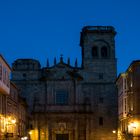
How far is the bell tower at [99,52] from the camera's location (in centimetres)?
8019

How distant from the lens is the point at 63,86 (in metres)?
80.3

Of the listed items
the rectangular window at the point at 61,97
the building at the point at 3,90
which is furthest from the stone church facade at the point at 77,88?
the building at the point at 3,90

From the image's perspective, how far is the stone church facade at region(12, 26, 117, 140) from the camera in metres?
78.2

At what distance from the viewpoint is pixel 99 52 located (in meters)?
80.4

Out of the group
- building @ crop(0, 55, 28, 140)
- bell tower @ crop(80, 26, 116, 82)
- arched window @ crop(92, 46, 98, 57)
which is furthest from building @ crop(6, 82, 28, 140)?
arched window @ crop(92, 46, 98, 57)

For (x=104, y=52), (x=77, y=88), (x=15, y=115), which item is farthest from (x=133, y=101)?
(x=104, y=52)

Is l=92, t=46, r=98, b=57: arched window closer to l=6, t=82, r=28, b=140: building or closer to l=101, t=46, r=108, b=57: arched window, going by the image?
l=101, t=46, r=108, b=57: arched window

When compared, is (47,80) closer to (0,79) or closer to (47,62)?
(47,62)

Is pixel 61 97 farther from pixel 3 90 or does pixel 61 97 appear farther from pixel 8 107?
pixel 3 90

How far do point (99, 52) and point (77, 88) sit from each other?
700cm

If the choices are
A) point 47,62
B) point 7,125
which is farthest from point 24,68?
point 7,125

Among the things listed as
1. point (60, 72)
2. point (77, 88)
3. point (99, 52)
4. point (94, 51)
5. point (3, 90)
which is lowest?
point (3, 90)

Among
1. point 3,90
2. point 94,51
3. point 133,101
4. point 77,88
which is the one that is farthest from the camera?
point 94,51

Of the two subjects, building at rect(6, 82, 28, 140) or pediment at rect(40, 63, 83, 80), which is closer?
building at rect(6, 82, 28, 140)
